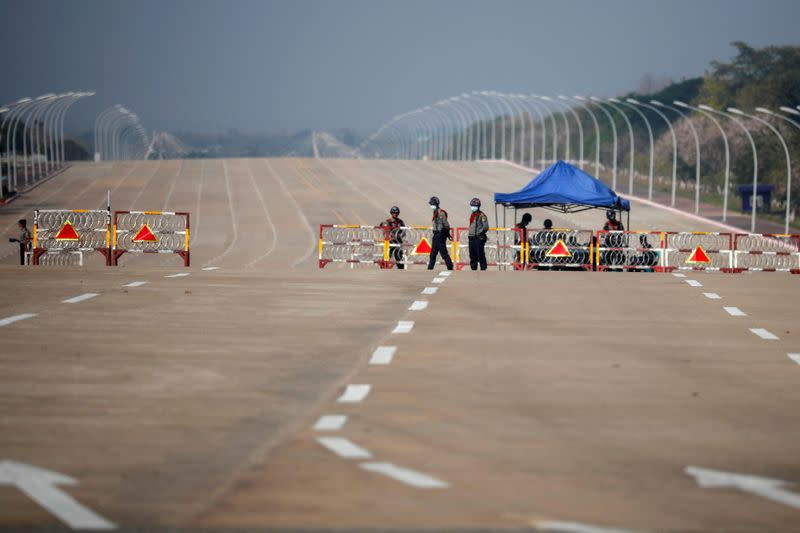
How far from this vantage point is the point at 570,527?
22.4ft

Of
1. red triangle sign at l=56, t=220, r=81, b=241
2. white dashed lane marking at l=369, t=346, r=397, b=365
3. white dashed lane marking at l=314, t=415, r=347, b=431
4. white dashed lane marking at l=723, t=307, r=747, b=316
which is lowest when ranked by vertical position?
white dashed lane marking at l=723, t=307, r=747, b=316

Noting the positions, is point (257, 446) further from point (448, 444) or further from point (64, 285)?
point (64, 285)

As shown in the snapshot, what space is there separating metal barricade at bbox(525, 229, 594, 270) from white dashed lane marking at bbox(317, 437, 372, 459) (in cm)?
2703

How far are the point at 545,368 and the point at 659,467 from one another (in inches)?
181

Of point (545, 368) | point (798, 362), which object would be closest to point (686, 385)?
point (545, 368)

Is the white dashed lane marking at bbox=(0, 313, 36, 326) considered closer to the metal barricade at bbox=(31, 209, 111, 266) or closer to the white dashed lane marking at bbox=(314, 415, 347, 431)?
the white dashed lane marking at bbox=(314, 415, 347, 431)

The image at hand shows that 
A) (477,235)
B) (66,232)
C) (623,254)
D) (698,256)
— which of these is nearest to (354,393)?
(477,235)

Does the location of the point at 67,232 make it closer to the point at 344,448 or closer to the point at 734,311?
the point at 734,311

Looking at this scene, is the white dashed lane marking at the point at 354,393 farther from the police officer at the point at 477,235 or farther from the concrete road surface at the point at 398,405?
the police officer at the point at 477,235

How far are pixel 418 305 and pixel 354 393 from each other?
8.62 meters

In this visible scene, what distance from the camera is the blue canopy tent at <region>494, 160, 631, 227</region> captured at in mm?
37938

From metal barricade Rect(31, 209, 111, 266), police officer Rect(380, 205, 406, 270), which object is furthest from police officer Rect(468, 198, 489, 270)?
metal barricade Rect(31, 209, 111, 266)

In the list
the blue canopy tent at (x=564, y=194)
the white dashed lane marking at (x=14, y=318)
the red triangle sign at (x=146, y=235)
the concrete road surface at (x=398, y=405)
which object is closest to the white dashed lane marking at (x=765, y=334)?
the concrete road surface at (x=398, y=405)

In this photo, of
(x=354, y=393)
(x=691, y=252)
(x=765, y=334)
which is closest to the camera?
(x=354, y=393)
